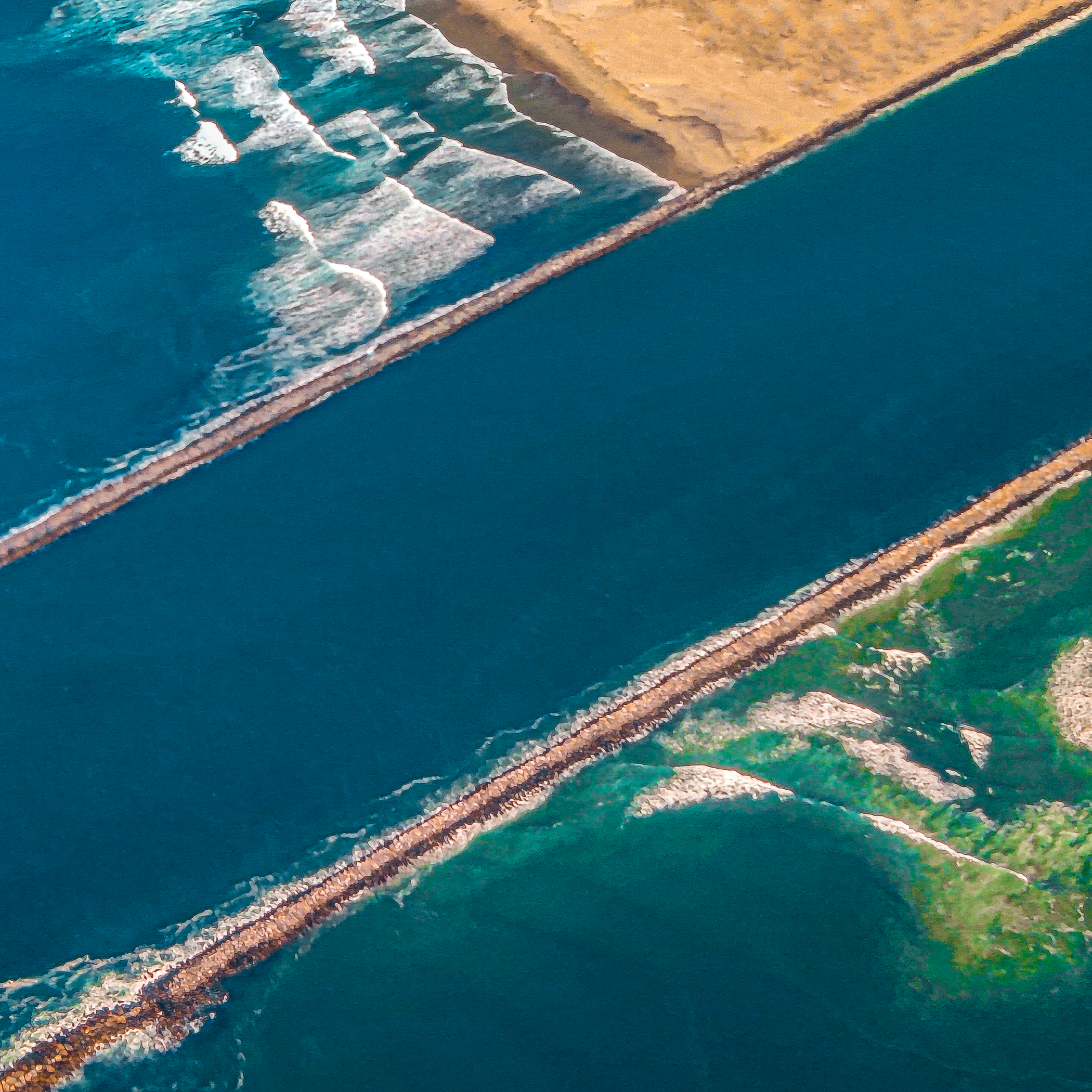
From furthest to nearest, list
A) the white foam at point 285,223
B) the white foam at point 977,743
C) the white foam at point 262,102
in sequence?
Result: the white foam at point 262,102
the white foam at point 285,223
the white foam at point 977,743

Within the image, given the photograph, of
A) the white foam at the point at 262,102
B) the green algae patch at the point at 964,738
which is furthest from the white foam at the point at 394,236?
the green algae patch at the point at 964,738

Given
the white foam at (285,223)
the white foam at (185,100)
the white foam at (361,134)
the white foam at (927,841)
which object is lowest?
the white foam at (927,841)

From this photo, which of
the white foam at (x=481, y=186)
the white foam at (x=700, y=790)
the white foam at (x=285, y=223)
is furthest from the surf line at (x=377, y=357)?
the white foam at (x=700, y=790)

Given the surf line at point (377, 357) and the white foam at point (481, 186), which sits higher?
the white foam at point (481, 186)

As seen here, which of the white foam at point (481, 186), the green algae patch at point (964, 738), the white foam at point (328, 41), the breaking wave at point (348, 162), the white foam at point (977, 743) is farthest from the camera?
the white foam at point (328, 41)

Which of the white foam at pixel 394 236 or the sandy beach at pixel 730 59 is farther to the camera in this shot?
the sandy beach at pixel 730 59

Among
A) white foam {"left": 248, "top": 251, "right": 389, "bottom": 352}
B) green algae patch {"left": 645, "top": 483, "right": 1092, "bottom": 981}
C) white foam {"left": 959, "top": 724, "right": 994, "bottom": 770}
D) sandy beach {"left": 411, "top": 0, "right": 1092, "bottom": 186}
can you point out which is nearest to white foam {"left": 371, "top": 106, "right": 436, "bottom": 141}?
sandy beach {"left": 411, "top": 0, "right": 1092, "bottom": 186}

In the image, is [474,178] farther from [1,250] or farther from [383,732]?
[383,732]

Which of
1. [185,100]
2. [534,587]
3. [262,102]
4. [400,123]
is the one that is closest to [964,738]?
[534,587]

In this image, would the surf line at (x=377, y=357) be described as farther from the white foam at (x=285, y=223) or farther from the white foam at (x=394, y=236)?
the white foam at (x=285, y=223)

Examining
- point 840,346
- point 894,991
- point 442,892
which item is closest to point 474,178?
point 840,346
